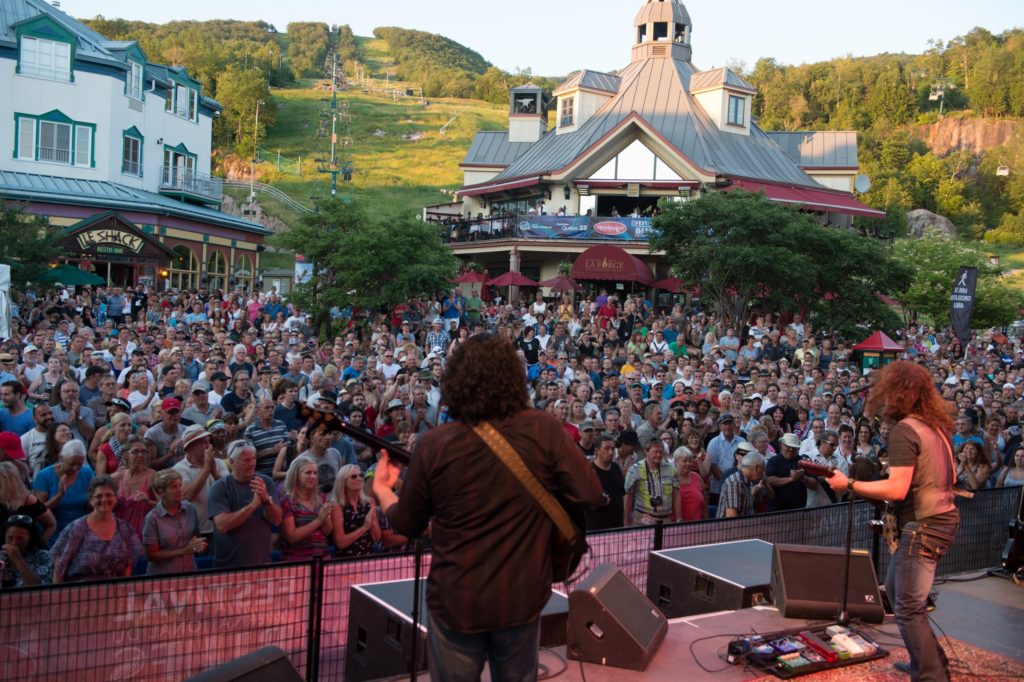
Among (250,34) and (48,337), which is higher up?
(250,34)

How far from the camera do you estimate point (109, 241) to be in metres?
27.9

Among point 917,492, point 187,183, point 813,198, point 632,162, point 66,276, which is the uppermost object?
point 632,162

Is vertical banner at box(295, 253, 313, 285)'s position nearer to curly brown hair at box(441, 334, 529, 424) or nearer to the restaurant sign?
the restaurant sign

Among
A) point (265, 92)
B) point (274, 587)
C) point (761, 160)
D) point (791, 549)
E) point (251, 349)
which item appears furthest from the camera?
point (265, 92)

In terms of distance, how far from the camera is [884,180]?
211ft

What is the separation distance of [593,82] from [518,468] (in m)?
37.5

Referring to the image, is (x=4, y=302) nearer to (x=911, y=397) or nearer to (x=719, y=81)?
(x=911, y=397)

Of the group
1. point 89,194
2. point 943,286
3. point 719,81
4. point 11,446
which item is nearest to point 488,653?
point 11,446

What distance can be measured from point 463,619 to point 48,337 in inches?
475

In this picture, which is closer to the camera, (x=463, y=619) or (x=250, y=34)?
(x=463, y=619)

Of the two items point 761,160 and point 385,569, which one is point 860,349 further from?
point 761,160

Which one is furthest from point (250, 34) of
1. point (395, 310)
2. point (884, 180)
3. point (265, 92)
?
point (395, 310)

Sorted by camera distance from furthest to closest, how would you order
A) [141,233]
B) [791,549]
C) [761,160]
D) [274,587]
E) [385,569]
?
[761,160], [141,233], [791,549], [385,569], [274,587]

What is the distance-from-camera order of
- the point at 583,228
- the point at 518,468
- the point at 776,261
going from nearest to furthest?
1. the point at 518,468
2. the point at 776,261
3. the point at 583,228
